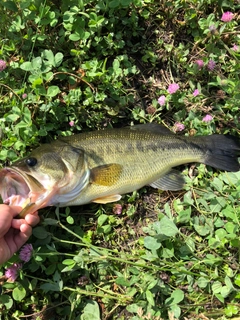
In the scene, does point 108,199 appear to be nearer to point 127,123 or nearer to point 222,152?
point 127,123

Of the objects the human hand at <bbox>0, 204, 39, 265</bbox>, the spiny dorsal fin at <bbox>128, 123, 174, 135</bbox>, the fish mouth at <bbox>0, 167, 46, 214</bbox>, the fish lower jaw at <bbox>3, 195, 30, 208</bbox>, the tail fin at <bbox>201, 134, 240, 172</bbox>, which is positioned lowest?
the human hand at <bbox>0, 204, 39, 265</bbox>

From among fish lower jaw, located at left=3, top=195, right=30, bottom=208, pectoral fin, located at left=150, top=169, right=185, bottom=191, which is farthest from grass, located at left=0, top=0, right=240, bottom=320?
fish lower jaw, located at left=3, top=195, right=30, bottom=208

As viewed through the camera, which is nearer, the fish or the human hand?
the human hand

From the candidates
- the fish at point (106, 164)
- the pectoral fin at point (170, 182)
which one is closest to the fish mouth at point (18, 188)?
the fish at point (106, 164)

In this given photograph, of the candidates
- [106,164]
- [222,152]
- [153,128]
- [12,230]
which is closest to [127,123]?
[153,128]

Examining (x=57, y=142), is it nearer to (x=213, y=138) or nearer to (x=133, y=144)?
(x=133, y=144)

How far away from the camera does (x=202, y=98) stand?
4.15m

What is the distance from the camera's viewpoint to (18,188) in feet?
11.0

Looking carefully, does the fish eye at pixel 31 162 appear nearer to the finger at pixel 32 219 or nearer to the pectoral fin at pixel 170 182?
the finger at pixel 32 219

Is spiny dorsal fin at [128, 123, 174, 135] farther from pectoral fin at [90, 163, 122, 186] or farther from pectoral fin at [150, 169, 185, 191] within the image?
pectoral fin at [90, 163, 122, 186]

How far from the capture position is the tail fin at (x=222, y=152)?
3871 millimetres

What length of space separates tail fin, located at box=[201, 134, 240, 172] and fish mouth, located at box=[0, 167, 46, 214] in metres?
1.71

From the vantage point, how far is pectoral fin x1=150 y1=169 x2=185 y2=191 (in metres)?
3.87

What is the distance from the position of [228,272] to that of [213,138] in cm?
132
